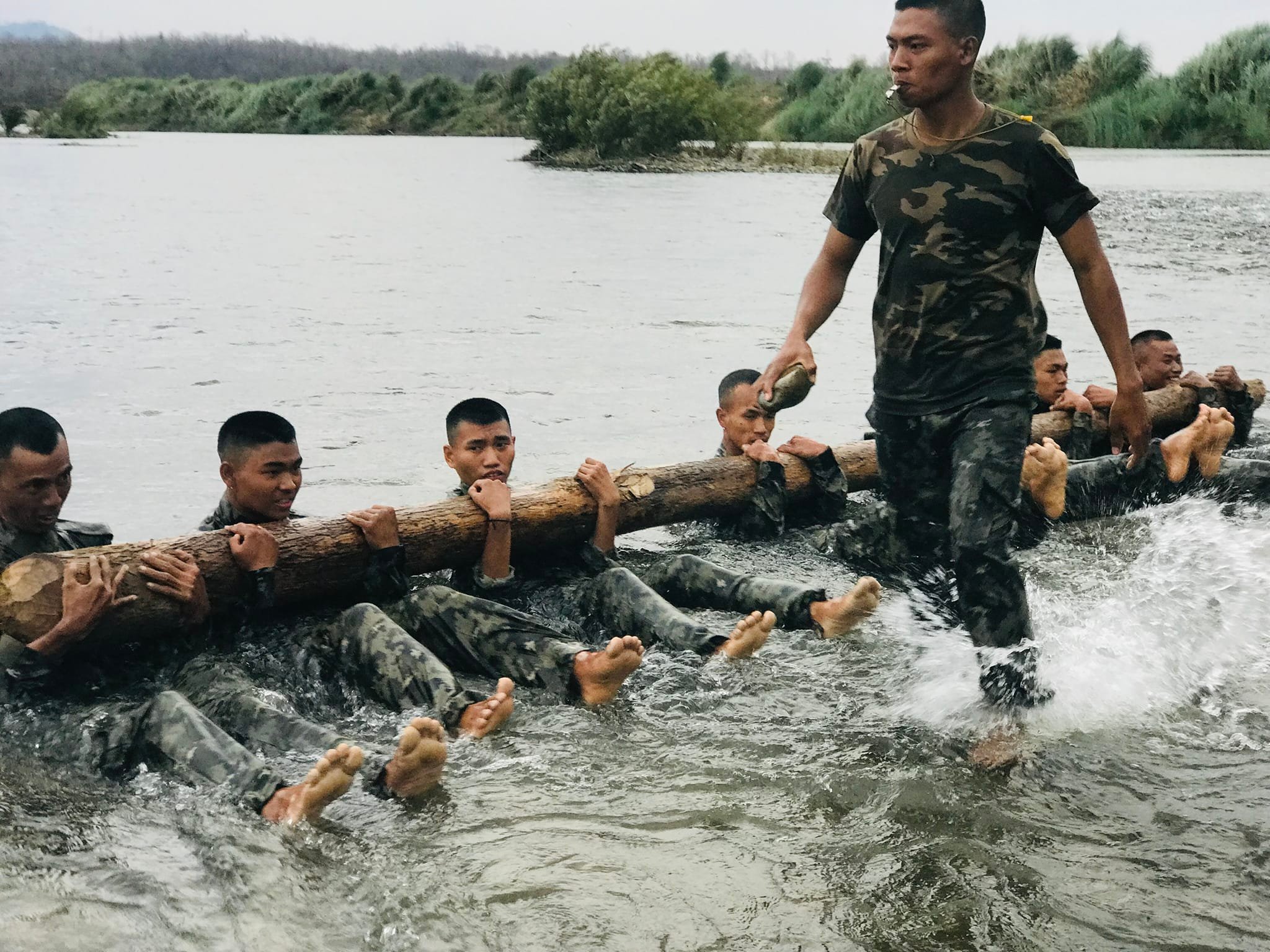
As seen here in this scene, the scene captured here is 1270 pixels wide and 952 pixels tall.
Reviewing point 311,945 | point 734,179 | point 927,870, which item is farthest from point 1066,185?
point 734,179

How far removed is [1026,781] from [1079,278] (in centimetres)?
165

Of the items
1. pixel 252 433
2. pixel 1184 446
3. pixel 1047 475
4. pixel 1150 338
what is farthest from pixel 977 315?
pixel 1150 338

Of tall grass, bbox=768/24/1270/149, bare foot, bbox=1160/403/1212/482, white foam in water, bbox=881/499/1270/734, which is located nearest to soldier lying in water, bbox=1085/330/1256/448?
bare foot, bbox=1160/403/1212/482

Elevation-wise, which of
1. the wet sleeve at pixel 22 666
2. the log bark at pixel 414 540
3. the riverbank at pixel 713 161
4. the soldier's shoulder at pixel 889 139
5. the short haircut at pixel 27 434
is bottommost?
the wet sleeve at pixel 22 666

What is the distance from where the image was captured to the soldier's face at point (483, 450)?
5977mm

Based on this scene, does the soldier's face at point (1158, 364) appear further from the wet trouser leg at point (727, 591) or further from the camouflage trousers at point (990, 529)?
the camouflage trousers at point (990, 529)

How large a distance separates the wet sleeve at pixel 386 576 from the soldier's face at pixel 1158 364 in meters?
5.45

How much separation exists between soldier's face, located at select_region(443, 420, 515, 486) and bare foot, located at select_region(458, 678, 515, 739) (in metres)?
1.52

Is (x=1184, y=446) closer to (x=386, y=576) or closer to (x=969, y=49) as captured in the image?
(x=969, y=49)

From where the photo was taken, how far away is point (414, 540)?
5.71m

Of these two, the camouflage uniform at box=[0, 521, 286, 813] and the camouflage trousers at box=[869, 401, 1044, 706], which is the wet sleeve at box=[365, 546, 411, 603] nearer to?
the camouflage uniform at box=[0, 521, 286, 813]

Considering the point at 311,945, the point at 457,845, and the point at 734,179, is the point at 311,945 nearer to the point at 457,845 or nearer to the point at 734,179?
the point at 457,845

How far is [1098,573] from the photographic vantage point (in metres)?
6.88

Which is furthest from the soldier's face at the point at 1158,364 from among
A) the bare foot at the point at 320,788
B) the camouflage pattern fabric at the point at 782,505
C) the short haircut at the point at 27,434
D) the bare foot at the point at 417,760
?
the short haircut at the point at 27,434
